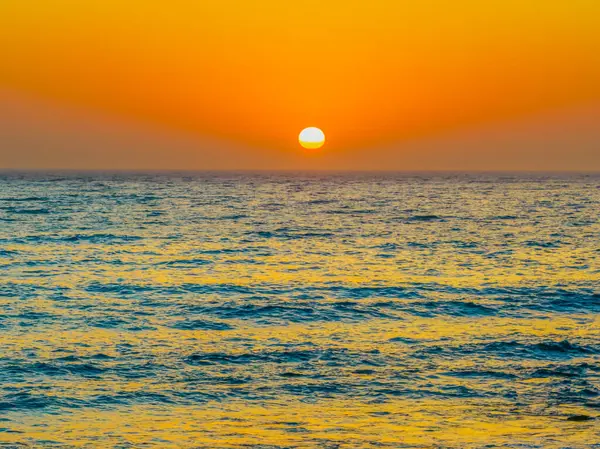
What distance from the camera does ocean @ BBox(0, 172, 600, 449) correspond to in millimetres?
15117

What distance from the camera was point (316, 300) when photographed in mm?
29156

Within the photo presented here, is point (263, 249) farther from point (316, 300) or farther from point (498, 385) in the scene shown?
point (498, 385)

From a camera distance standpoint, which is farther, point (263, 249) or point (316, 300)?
point (263, 249)

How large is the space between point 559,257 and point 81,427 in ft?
110

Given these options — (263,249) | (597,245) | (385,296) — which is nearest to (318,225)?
(263,249)

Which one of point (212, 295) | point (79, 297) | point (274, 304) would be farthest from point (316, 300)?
point (79, 297)

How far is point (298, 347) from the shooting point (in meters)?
21.6

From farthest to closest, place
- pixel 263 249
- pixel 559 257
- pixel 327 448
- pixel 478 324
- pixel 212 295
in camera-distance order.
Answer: pixel 263 249 < pixel 559 257 < pixel 212 295 < pixel 478 324 < pixel 327 448

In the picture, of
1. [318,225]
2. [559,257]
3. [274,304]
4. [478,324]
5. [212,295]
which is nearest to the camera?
[478,324]

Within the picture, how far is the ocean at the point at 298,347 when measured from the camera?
1512cm

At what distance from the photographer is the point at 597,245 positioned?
4866cm

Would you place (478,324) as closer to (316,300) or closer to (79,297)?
(316,300)

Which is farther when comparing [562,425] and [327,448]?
[562,425]

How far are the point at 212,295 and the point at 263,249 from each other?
1634 cm
